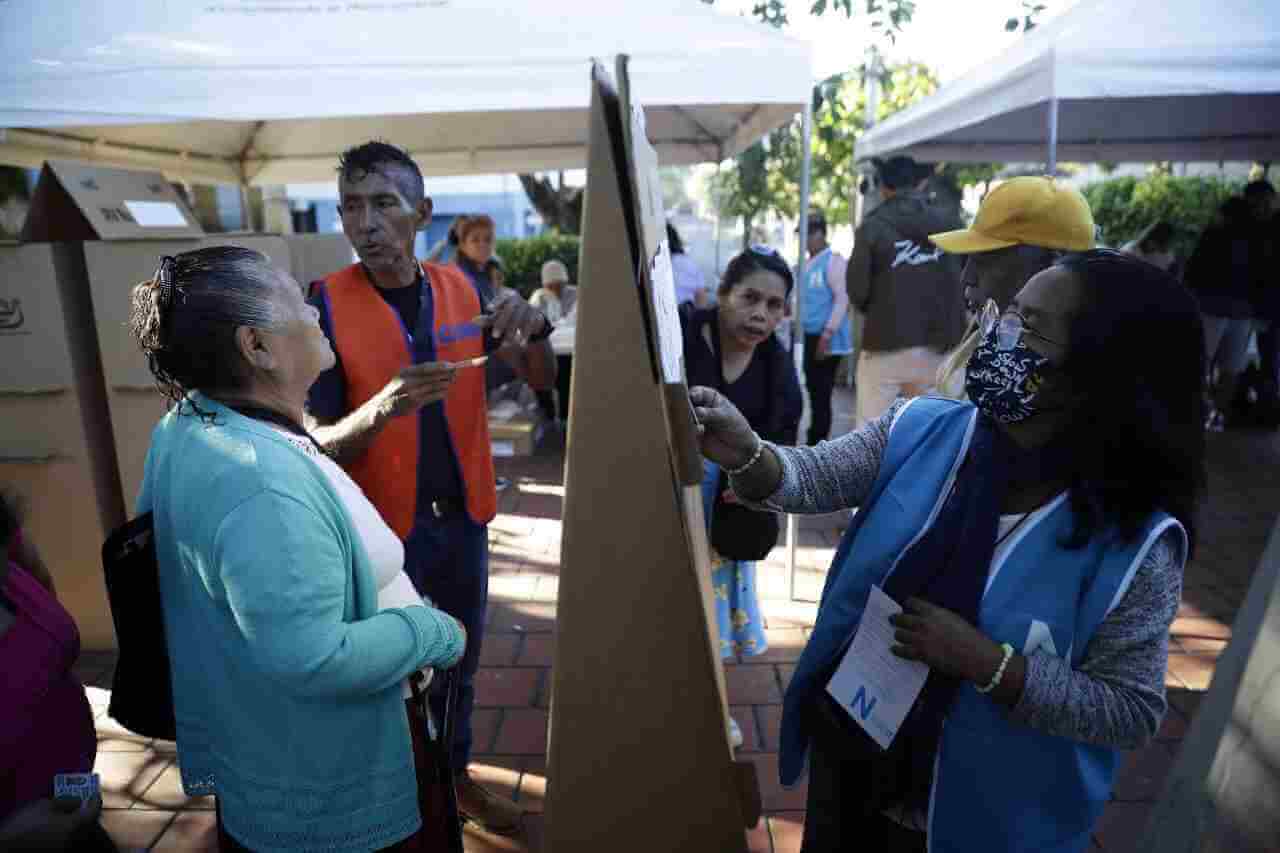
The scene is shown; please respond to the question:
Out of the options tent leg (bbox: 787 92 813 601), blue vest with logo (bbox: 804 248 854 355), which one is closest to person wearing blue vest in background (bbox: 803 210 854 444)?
blue vest with logo (bbox: 804 248 854 355)

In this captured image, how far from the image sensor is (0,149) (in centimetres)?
339

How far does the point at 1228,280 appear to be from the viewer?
6.83 m

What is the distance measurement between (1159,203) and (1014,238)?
13455mm

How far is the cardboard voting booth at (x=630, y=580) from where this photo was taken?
2.89 feet

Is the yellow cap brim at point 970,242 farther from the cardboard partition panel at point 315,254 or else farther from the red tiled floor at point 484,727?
the cardboard partition panel at point 315,254

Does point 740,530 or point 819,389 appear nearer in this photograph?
point 740,530

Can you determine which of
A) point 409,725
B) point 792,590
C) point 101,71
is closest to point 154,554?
point 409,725

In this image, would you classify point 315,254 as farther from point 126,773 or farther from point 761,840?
point 761,840

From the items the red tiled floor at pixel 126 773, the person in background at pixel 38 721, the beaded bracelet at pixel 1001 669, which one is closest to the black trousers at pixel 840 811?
the beaded bracelet at pixel 1001 669

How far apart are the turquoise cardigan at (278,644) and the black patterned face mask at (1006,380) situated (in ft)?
3.04

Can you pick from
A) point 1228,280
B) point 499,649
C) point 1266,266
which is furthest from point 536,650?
point 1266,266

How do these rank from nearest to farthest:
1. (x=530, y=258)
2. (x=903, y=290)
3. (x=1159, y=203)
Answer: (x=903, y=290)
(x=530, y=258)
(x=1159, y=203)

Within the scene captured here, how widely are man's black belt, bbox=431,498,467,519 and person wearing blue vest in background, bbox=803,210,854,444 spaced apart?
4112 millimetres

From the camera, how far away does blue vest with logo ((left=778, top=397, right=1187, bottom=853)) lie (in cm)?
116
